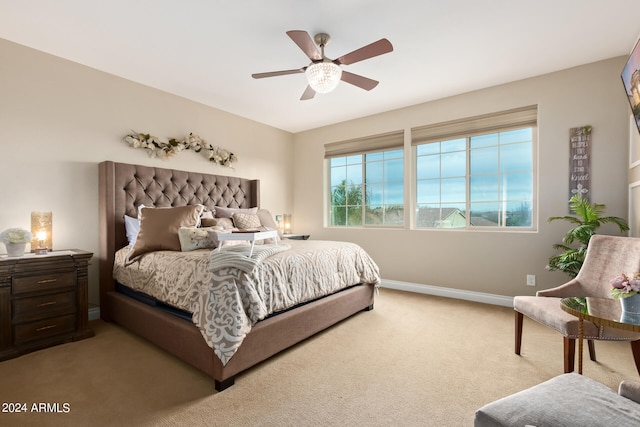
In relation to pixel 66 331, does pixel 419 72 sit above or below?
above

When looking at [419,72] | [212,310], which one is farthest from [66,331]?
[419,72]

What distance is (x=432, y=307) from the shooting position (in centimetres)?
353

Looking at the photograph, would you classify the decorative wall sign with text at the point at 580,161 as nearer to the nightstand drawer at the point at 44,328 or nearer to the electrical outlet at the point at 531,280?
the electrical outlet at the point at 531,280

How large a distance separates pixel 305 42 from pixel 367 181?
3.07 meters

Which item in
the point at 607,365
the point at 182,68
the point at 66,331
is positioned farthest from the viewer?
the point at 182,68

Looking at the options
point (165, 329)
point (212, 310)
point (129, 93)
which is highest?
point (129, 93)

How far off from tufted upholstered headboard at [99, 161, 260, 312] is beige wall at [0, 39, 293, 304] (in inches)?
7.4

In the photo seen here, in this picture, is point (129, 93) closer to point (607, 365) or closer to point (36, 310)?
point (36, 310)

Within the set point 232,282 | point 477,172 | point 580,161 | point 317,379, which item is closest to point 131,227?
point 232,282

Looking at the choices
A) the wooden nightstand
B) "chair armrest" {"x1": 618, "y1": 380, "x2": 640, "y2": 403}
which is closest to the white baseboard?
"chair armrest" {"x1": 618, "y1": 380, "x2": 640, "y2": 403}

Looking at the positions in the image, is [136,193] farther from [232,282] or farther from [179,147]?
[232,282]

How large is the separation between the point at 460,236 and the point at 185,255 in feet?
11.0

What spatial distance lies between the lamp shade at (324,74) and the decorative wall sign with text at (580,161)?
8.94ft

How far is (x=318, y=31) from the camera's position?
8.25 ft
